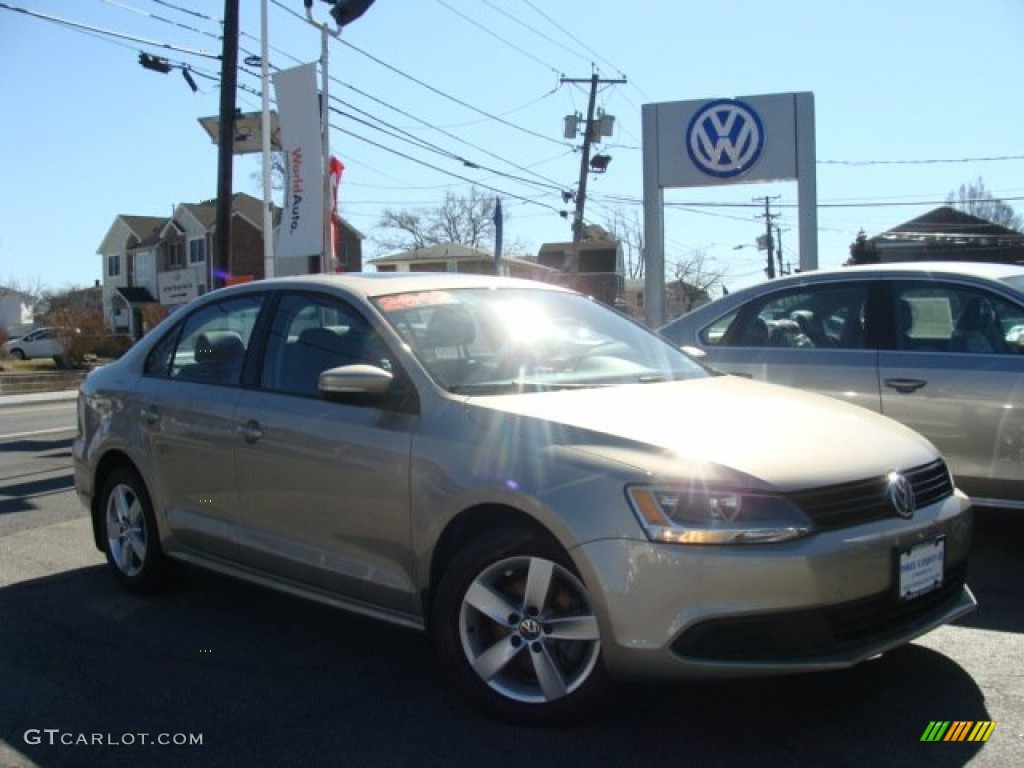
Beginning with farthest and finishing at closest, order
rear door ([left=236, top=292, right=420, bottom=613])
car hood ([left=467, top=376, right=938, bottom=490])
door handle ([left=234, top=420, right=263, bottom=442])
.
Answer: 1. door handle ([left=234, top=420, right=263, bottom=442])
2. rear door ([left=236, top=292, right=420, bottom=613])
3. car hood ([left=467, top=376, right=938, bottom=490])

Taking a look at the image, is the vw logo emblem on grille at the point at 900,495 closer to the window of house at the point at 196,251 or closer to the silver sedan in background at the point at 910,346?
the silver sedan in background at the point at 910,346

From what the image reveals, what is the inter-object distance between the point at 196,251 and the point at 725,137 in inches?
1948

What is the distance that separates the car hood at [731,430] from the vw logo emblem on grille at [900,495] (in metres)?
0.05

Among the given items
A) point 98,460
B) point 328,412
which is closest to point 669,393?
point 328,412

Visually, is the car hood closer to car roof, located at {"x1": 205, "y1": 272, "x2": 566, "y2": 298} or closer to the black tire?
car roof, located at {"x1": 205, "y1": 272, "x2": 566, "y2": 298}

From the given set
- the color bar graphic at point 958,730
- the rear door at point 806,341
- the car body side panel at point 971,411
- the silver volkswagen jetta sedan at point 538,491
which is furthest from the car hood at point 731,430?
the rear door at point 806,341

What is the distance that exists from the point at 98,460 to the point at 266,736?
2619 millimetres

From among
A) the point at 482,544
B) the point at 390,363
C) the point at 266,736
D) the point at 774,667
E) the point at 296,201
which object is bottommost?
the point at 266,736

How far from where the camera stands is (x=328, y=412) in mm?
3975

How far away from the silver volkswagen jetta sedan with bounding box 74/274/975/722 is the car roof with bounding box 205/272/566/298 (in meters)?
0.02

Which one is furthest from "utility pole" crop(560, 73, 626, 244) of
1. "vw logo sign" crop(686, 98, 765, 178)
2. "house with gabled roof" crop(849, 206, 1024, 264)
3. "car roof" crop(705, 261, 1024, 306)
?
"car roof" crop(705, 261, 1024, 306)

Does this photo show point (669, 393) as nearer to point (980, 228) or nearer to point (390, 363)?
point (390, 363)

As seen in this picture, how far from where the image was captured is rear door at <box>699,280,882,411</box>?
222 inches

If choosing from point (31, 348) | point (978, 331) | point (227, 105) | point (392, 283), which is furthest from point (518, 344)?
point (31, 348)
